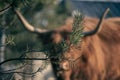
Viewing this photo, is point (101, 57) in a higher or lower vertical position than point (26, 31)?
lower

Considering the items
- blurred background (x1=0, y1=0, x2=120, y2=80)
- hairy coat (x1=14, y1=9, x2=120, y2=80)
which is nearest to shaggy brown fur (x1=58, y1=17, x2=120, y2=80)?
hairy coat (x1=14, y1=9, x2=120, y2=80)

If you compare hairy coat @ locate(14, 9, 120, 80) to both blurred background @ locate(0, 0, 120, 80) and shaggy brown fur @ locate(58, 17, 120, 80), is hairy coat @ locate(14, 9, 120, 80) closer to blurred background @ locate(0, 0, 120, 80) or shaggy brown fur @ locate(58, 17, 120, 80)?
shaggy brown fur @ locate(58, 17, 120, 80)

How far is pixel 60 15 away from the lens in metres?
29.6

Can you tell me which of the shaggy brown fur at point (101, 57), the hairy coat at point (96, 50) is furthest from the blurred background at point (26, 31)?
the shaggy brown fur at point (101, 57)

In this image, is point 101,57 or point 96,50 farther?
point 101,57

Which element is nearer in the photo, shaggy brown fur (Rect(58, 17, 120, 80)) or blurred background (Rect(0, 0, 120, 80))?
blurred background (Rect(0, 0, 120, 80))

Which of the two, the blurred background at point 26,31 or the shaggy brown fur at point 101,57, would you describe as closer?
the blurred background at point 26,31

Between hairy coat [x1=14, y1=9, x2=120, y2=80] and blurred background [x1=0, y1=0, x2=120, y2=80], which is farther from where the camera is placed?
hairy coat [x1=14, y1=9, x2=120, y2=80]

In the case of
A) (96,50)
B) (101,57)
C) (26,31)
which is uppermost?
(26,31)

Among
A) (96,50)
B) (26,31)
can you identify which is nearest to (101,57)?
(96,50)

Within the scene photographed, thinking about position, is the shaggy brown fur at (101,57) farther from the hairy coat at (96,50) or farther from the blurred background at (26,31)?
the blurred background at (26,31)

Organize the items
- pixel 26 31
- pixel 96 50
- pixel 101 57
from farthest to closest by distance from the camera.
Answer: pixel 26 31, pixel 101 57, pixel 96 50

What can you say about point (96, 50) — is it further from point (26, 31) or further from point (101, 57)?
point (26, 31)

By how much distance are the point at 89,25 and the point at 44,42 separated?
3.26 ft
